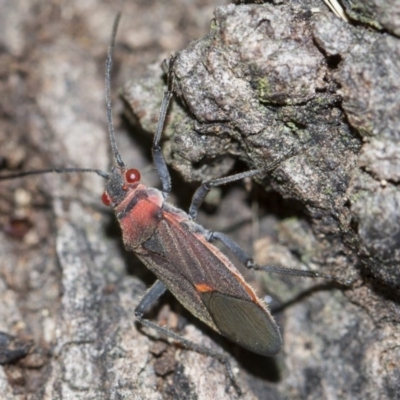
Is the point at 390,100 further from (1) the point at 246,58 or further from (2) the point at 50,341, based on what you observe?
(2) the point at 50,341

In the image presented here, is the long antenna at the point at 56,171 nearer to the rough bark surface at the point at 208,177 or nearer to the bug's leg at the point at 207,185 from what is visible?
the rough bark surface at the point at 208,177

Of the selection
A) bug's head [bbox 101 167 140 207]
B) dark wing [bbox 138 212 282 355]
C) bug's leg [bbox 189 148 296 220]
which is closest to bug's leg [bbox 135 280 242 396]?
dark wing [bbox 138 212 282 355]

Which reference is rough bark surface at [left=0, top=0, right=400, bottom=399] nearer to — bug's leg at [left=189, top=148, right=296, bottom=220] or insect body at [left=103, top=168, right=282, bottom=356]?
bug's leg at [left=189, top=148, right=296, bottom=220]

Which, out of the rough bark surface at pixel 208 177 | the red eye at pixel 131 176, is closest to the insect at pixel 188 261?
the red eye at pixel 131 176

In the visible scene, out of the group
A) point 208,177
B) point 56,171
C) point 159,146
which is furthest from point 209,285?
point 56,171

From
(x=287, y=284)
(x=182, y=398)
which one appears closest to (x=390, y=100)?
(x=287, y=284)

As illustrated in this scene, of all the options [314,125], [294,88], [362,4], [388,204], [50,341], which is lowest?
[50,341]

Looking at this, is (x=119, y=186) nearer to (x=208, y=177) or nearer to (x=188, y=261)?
(x=208, y=177)
